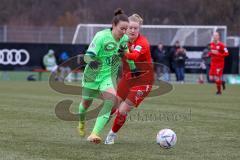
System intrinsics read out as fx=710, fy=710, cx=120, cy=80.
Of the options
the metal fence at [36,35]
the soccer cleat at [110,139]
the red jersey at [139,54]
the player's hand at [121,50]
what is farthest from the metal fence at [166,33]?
the soccer cleat at [110,139]

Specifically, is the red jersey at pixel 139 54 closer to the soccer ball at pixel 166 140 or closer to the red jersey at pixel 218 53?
the soccer ball at pixel 166 140

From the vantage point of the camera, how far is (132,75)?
10367 mm

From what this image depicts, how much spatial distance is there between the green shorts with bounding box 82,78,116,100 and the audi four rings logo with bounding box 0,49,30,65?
915 inches

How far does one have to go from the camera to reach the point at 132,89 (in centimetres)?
1023

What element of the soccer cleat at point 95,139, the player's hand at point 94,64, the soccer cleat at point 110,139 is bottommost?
the soccer cleat at point 110,139

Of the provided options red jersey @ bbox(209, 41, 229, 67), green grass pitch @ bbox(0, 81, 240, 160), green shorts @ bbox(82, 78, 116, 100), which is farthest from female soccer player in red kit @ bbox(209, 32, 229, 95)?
green shorts @ bbox(82, 78, 116, 100)

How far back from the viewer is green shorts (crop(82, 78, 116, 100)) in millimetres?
9966

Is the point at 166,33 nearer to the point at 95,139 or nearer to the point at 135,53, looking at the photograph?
the point at 135,53

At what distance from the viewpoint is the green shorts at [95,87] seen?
997cm

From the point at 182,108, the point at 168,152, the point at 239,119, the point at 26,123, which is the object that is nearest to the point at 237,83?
the point at 182,108

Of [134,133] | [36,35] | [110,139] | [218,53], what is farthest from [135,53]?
[36,35]

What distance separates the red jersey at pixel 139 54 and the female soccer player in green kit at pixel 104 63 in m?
0.15

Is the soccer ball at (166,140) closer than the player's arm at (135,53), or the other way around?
the soccer ball at (166,140)

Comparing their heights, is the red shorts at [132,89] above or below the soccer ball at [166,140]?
above
